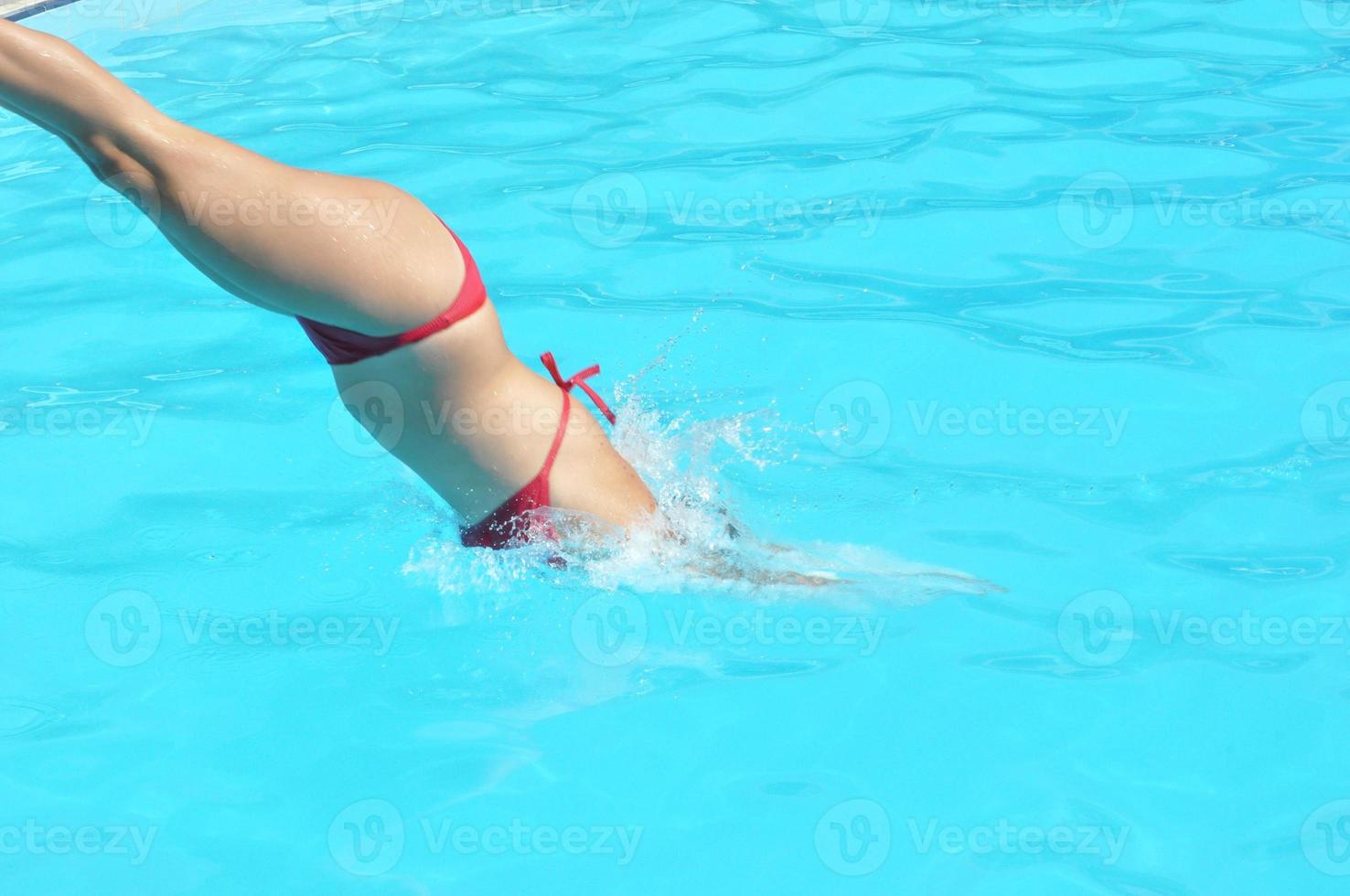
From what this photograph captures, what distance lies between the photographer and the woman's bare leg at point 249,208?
2523 millimetres

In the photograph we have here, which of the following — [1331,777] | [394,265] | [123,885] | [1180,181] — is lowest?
[123,885]

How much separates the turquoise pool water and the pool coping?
6.28 ft

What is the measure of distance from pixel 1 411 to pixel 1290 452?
4.99 meters

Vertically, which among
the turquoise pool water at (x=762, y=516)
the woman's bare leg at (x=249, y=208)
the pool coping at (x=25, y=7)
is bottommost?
the turquoise pool water at (x=762, y=516)

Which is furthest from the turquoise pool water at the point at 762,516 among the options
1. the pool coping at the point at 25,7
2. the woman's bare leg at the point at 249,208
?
the pool coping at the point at 25,7

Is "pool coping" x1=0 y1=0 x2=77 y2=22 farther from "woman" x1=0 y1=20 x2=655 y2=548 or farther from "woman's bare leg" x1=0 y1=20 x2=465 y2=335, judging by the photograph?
"woman's bare leg" x1=0 y1=20 x2=465 y2=335

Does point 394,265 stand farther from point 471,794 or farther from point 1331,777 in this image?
point 1331,777

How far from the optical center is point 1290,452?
4.51 meters

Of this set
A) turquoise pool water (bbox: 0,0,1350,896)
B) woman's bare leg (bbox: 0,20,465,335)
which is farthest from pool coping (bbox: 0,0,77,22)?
woman's bare leg (bbox: 0,20,465,335)

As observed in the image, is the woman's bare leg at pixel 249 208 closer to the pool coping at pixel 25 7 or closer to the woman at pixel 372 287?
the woman at pixel 372 287

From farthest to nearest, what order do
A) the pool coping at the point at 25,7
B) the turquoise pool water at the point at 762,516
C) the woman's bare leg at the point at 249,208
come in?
the pool coping at the point at 25,7 → the turquoise pool water at the point at 762,516 → the woman's bare leg at the point at 249,208

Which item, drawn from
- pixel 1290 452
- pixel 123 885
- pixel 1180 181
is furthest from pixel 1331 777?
pixel 1180 181

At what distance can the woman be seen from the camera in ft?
8.45

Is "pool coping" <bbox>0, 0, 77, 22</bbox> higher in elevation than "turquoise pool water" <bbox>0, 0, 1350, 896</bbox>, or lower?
higher
